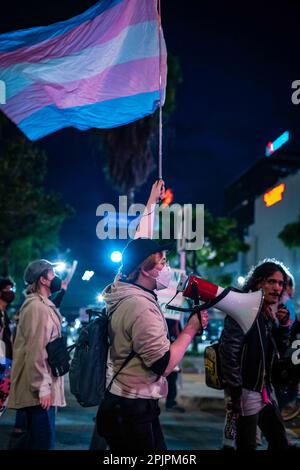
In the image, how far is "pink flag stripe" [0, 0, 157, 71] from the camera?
616cm

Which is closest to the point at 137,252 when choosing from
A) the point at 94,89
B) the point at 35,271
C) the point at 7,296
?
the point at 35,271

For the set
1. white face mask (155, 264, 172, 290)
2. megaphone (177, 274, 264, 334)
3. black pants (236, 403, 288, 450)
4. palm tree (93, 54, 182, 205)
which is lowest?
black pants (236, 403, 288, 450)

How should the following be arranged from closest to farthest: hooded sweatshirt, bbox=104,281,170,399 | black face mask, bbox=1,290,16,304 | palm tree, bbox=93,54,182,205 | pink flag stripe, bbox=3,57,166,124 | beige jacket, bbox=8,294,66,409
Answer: hooded sweatshirt, bbox=104,281,170,399, beige jacket, bbox=8,294,66,409, pink flag stripe, bbox=3,57,166,124, black face mask, bbox=1,290,16,304, palm tree, bbox=93,54,182,205

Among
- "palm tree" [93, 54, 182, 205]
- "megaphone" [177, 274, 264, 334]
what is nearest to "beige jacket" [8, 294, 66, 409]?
"megaphone" [177, 274, 264, 334]

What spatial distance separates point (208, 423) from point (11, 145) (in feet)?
78.8

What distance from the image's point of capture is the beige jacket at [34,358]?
482 centimetres

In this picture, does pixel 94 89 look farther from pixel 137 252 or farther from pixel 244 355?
pixel 244 355

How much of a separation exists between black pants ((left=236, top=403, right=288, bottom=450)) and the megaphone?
2.44ft

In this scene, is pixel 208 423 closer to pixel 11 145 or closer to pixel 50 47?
pixel 50 47

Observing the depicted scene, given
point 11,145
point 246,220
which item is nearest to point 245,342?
point 11,145

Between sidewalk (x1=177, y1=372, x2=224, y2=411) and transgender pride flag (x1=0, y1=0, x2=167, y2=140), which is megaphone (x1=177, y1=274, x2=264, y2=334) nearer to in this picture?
transgender pride flag (x1=0, y1=0, x2=167, y2=140)

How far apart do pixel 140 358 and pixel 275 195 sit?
42359 millimetres

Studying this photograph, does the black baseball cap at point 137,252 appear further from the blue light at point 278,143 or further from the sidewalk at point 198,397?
the blue light at point 278,143
